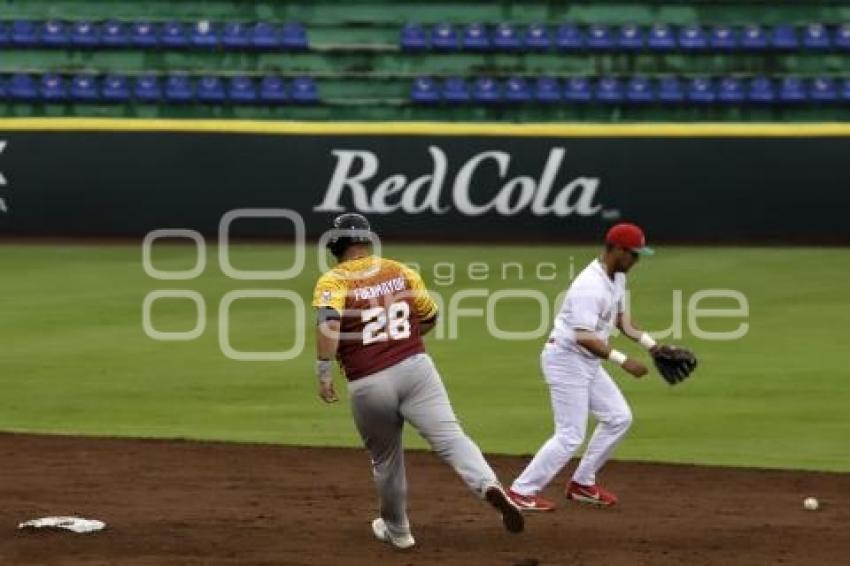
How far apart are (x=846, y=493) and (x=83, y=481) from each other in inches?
207

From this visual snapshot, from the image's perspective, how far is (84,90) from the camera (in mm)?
30812

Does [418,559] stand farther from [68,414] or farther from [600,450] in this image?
[68,414]

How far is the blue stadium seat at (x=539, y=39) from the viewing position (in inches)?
1211

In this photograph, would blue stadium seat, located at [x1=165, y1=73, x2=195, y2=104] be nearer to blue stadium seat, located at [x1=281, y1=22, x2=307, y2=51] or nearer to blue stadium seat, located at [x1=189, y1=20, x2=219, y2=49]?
blue stadium seat, located at [x1=189, y1=20, x2=219, y2=49]

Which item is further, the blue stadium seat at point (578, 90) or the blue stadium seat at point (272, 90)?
the blue stadium seat at point (272, 90)

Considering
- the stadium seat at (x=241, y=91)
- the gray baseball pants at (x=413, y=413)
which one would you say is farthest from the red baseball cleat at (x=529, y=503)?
the stadium seat at (x=241, y=91)

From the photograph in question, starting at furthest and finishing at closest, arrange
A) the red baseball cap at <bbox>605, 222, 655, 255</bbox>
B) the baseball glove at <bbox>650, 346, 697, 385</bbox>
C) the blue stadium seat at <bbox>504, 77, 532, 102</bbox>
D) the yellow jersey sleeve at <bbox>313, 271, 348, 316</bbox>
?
the blue stadium seat at <bbox>504, 77, 532, 102</bbox>
the baseball glove at <bbox>650, 346, 697, 385</bbox>
the red baseball cap at <bbox>605, 222, 655, 255</bbox>
the yellow jersey sleeve at <bbox>313, 271, 348, 316</bbox>

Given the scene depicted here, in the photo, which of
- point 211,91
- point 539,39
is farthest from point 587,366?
point 211,91

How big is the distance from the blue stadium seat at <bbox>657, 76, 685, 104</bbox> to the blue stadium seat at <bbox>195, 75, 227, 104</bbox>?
7.16 metres

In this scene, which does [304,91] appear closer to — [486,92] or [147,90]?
[147,90]

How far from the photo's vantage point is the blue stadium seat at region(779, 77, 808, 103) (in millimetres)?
29547

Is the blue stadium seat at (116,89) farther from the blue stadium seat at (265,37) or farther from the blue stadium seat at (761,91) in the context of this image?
the blue stadium seat at (761,91)

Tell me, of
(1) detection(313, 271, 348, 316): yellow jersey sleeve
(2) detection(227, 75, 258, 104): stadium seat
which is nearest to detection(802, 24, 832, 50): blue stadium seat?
(2) detection(227, 75, 258, 104): stadium seat

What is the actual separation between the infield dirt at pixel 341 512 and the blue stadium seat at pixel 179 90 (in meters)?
16.4
